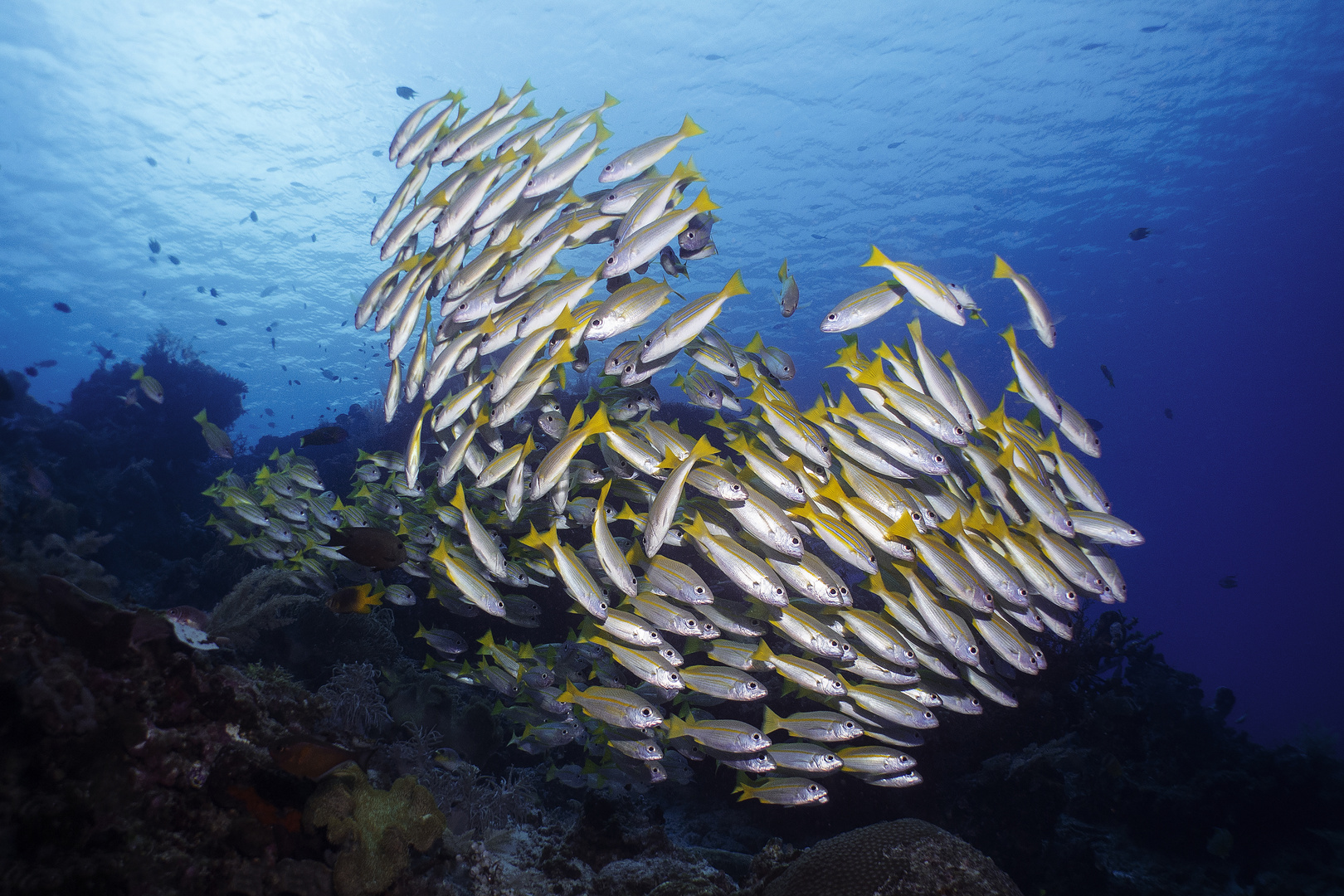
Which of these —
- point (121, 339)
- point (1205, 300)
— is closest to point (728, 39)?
point (1205, 300)

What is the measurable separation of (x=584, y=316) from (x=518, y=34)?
21.7 m

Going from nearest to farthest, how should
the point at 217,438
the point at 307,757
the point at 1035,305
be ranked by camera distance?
1. the point at 307,757
2. the point at 1035,305
3. the point at 217,438

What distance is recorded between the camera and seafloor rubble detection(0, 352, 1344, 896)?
7.54ft

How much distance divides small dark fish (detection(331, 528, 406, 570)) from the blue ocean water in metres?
15.0

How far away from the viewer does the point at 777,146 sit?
22.8 metres

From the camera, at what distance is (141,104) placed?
2267cm

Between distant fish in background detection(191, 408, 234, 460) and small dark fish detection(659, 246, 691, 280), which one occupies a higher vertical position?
small dark fish detection(659, 246, 691, 280)

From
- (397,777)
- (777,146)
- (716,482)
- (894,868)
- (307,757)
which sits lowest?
(397,777)

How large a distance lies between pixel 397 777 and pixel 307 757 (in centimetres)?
225

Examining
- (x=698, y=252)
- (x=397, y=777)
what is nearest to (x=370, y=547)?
(x=397, y=777)

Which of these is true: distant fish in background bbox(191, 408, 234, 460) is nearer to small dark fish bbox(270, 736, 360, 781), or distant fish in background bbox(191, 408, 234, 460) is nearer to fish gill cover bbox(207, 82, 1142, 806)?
fish gill cover bbox(207, 82, 1142, 806)

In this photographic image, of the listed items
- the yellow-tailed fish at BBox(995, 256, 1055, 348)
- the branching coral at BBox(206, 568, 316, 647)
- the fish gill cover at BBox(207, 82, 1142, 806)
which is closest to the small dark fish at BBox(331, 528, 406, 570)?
the fish gill cover at BBox(207, 82, 1142, 806)

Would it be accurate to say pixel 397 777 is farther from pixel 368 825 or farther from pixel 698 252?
pixel 698 252

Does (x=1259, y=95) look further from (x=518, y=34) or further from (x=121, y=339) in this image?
(x=121, y=339)
